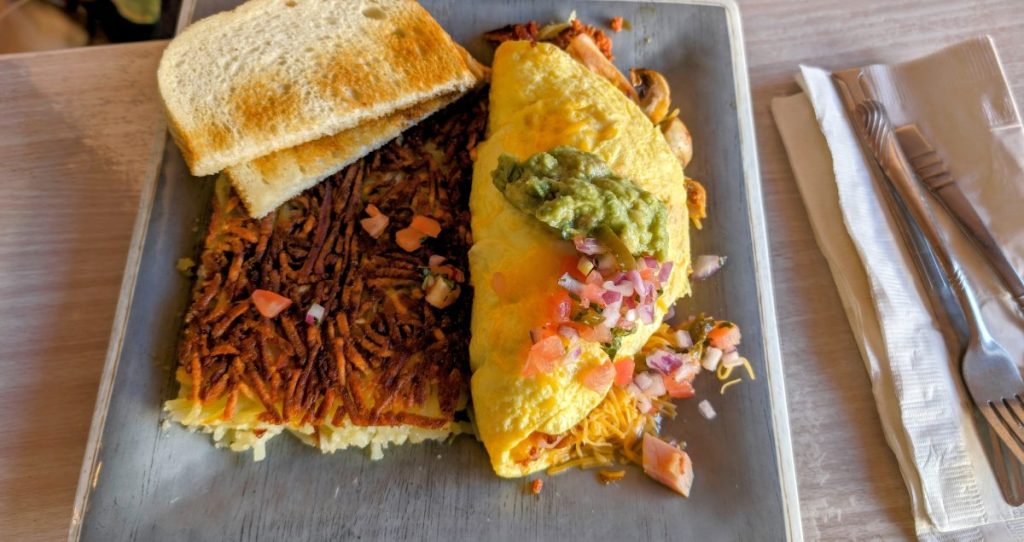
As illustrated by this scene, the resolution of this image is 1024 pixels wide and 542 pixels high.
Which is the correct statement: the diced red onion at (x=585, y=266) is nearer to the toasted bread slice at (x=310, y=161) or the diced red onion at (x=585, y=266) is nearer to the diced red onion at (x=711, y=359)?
the diced red onion at (x=711, y=359)

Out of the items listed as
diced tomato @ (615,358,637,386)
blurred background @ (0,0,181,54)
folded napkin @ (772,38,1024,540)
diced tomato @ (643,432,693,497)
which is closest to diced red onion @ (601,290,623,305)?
diced tomato @ (615,358,637,386)

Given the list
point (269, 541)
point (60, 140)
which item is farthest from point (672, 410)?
point (60, 140)

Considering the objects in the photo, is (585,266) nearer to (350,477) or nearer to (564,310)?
(564,310)

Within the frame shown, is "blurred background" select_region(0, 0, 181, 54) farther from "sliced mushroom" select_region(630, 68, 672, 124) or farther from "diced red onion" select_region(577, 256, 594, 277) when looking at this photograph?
"diced red onion" select_region(577, 256, 594, 277)

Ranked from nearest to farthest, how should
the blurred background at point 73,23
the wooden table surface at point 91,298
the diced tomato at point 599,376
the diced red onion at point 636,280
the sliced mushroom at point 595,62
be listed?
1. the diced red onion at point 636,280
2. the diced tomato at point 599,376
3. the wooden table surface at point 91,298
4. the sliced mushroom at point 595,62
5. the blurred background at point 73,23

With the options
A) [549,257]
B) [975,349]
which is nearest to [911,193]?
[975,349]

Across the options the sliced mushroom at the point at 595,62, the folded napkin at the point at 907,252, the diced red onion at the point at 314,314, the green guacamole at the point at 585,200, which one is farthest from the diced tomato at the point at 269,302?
the folded napkin at the point at 907,252
